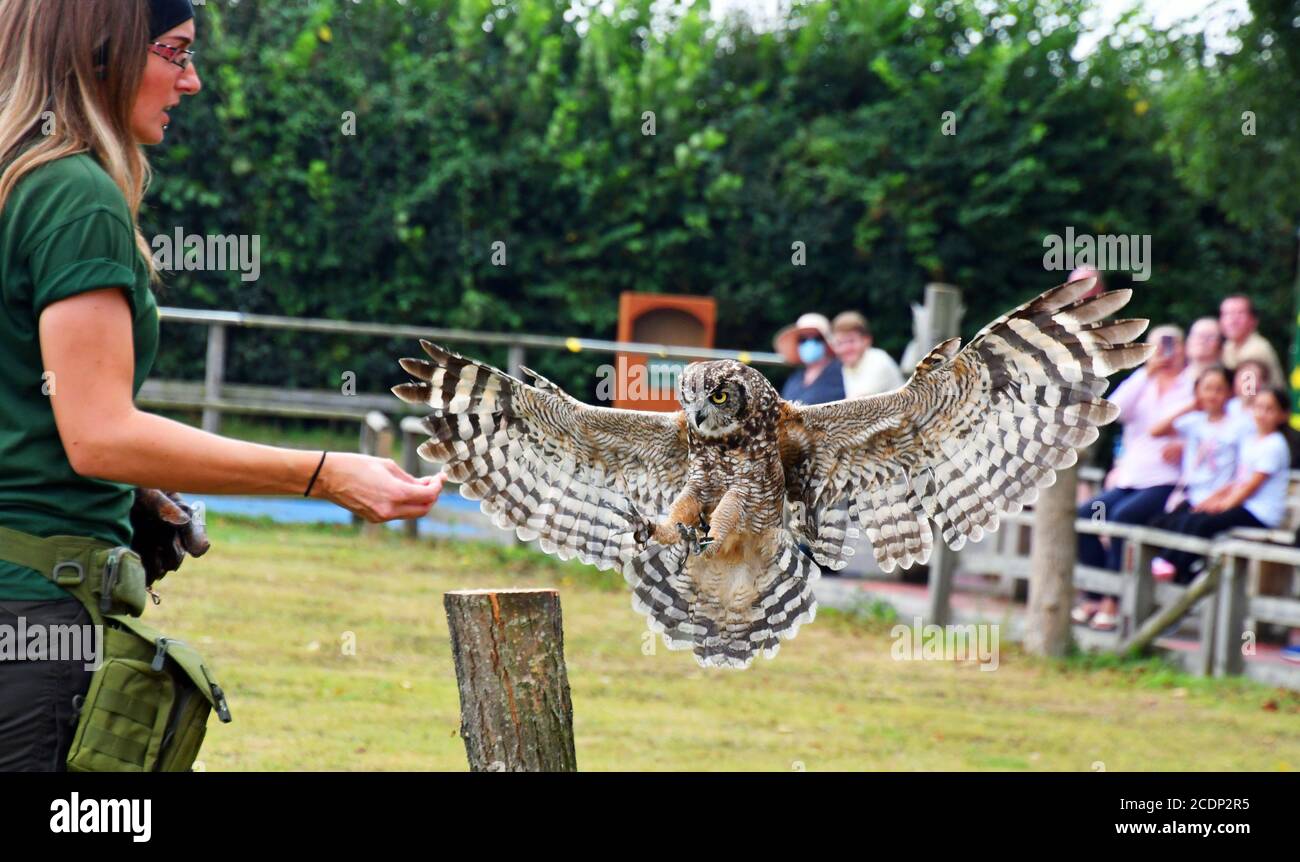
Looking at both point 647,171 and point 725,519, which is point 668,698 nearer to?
point 725,519

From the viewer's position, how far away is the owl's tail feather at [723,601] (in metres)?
4.72

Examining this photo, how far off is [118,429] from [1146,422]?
844 cm

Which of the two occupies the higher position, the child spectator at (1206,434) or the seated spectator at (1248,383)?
the seated spectator at (1248,383)

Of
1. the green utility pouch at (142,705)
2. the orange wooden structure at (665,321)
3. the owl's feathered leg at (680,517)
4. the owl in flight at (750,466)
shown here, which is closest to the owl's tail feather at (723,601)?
the owl in flight at (750,466)

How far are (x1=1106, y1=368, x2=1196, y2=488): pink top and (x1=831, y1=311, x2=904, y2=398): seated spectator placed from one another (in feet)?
5.16

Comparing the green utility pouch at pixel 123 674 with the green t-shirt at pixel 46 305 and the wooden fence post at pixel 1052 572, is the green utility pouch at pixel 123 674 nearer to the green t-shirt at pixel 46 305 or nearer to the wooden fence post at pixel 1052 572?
the green t-shirt at pixel 46 305

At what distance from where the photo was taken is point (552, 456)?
15.6 feet

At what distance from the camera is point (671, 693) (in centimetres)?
849

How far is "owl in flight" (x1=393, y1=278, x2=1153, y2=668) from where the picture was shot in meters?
4.44

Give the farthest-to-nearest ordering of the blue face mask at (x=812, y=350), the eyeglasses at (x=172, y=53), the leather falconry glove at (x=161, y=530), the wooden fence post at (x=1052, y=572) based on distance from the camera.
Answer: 1. the blue face mask at (x=812, y=350)
2. the wooden fence post at (x=1052, y=572)
3. the leather falconry glove at (x=161, y=530)
4. the eyeglasses at (x=172, y=53)

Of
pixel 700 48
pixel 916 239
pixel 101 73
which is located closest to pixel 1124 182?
pixel 916 239

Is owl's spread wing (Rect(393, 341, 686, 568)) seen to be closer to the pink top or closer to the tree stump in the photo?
the tree stump

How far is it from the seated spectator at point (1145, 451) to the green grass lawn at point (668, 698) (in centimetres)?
96

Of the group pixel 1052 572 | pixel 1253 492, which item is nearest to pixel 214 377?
pixel 1052 572
